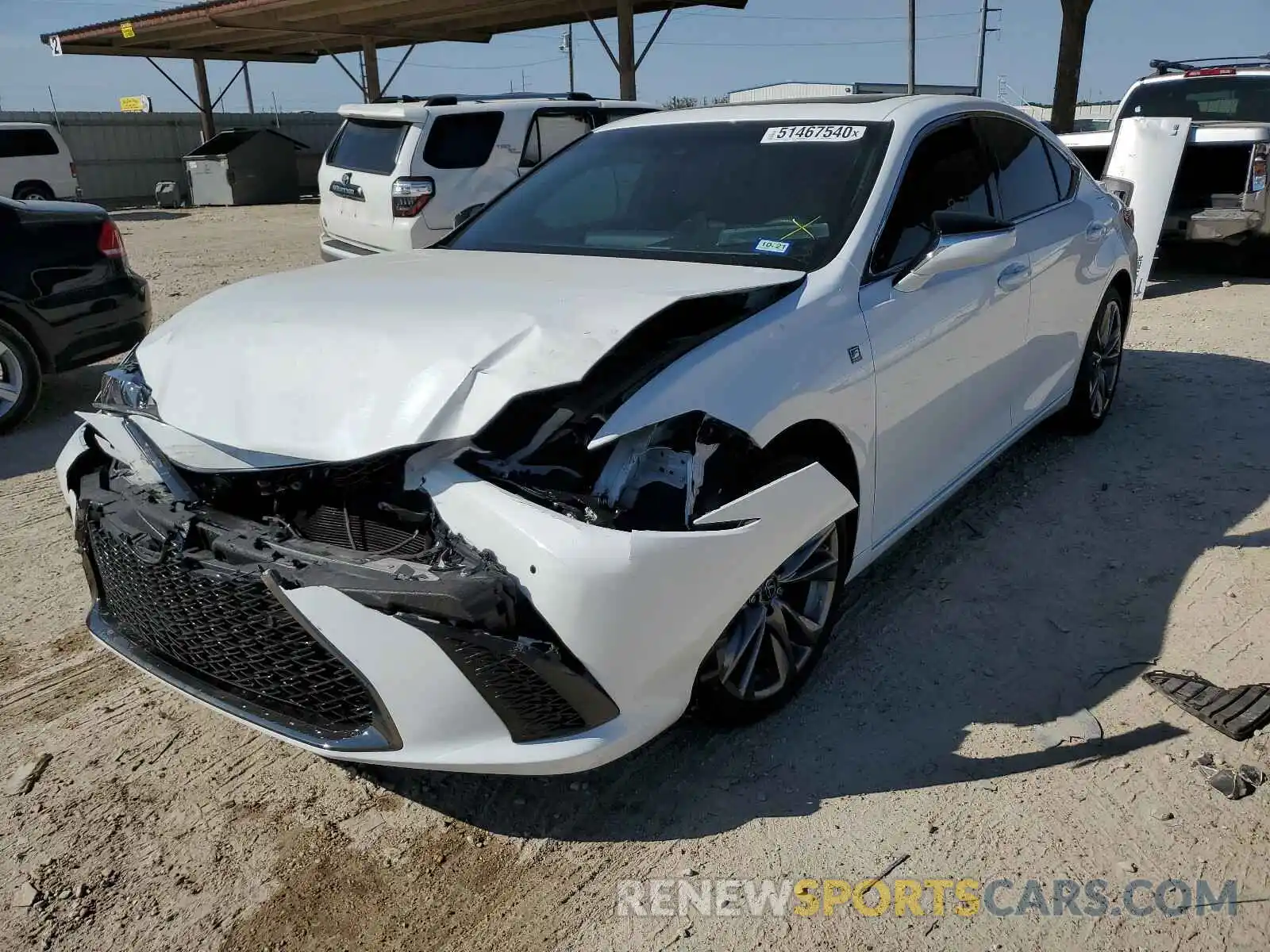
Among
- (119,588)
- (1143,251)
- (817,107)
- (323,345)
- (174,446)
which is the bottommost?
(1143,251)

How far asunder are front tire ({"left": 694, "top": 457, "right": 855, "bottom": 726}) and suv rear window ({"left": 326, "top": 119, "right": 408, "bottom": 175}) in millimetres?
7246

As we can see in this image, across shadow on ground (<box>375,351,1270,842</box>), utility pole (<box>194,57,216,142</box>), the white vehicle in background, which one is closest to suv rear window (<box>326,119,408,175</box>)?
shadow on ground (<box>375,351,1270,842</box>)

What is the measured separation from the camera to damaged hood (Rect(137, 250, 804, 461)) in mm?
2328

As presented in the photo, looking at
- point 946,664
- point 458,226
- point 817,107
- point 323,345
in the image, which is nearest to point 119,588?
point 323,345

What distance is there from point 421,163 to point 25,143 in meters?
15.6

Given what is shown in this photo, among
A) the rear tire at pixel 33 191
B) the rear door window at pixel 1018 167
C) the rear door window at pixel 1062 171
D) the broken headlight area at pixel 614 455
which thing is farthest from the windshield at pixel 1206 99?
the rear tire at pixel 33 191

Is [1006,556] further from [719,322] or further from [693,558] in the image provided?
[693,558]

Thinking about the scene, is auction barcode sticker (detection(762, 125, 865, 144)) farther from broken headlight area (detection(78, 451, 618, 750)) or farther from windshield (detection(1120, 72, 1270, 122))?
windshield (detection(1120, 72, 1270, 122))

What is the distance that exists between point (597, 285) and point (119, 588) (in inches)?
60.8

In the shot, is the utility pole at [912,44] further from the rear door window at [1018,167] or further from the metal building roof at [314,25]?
the rear door window at [1018,167]

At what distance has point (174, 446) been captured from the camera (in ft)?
8.41

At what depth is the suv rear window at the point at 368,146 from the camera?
9.13 metres

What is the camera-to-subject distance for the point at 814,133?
3.59 metres

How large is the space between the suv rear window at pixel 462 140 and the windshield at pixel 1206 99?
6.38m
